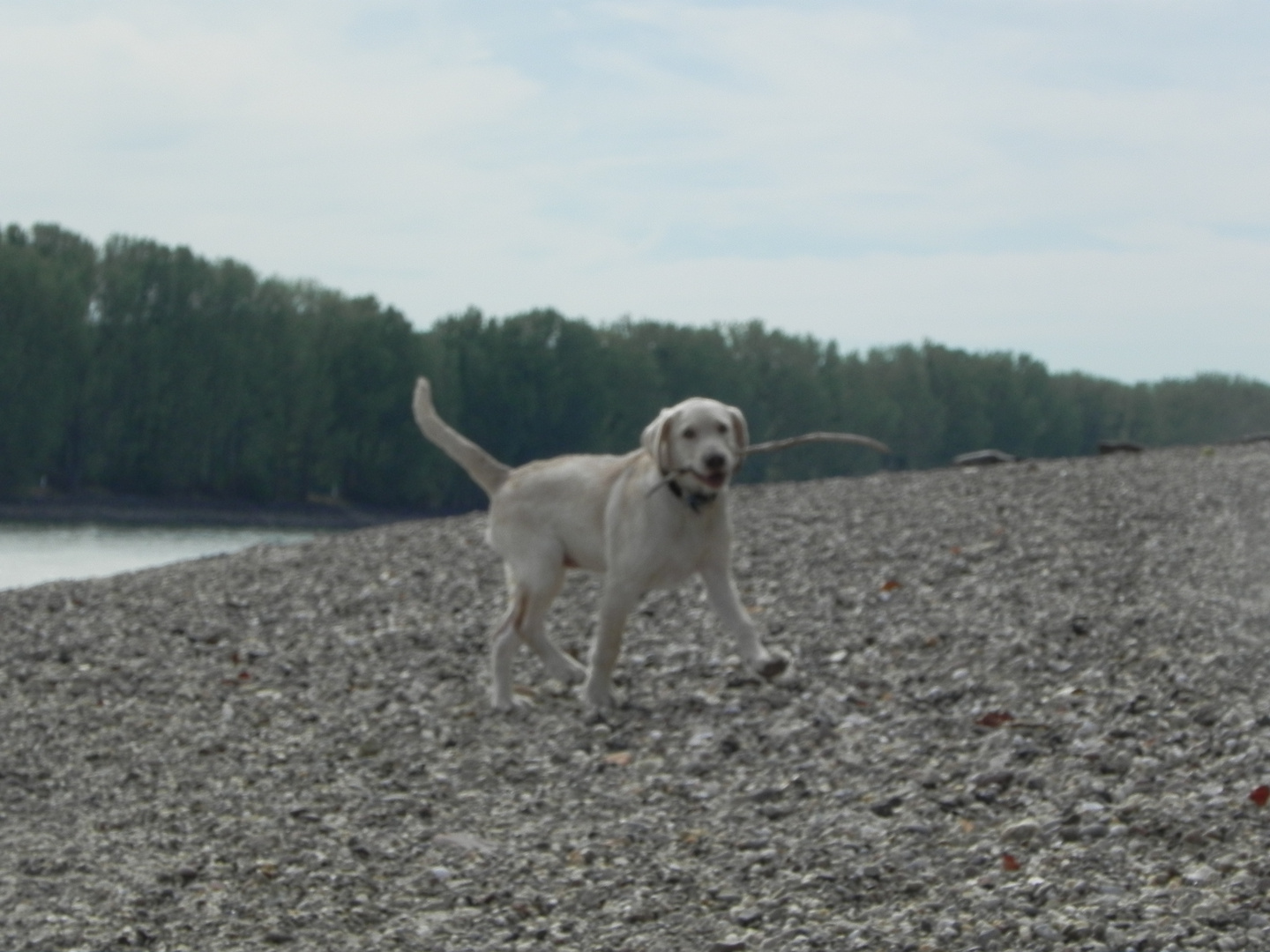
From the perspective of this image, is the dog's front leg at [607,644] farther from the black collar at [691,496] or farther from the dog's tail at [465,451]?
the dog's tail at [465,451]

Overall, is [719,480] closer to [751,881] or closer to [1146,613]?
[751,881]

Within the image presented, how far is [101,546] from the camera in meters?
34.6

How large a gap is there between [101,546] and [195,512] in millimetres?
11700

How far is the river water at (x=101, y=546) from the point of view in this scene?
89.8ft

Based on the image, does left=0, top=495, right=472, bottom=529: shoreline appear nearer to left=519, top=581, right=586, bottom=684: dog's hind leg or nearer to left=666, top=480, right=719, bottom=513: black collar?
left=519, top=581, right=586, bottom=684: dog's hind leg

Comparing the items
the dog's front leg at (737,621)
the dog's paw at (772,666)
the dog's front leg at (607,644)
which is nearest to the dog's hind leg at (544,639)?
the dog's front leg at (607,644)

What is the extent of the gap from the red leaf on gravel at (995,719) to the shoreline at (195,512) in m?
39.0

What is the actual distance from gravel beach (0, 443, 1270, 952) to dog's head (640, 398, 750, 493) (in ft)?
4.02

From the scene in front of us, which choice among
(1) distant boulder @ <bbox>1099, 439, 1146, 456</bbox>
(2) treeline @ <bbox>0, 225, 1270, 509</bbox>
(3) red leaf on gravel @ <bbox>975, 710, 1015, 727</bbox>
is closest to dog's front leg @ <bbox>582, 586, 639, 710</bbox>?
(3) red leaf on gravel @ <bbox>975, 710, 1015, 727</bbox>

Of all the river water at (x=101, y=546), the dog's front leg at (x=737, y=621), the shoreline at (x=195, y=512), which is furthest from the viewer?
the shoreline at (x=195, y=512)

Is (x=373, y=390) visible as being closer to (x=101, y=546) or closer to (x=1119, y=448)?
(x=101, y=546)

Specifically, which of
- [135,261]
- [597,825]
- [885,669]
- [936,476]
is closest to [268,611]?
[885,669]

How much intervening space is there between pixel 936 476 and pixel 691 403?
389 inches

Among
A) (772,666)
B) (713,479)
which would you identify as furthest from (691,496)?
(772,666)
